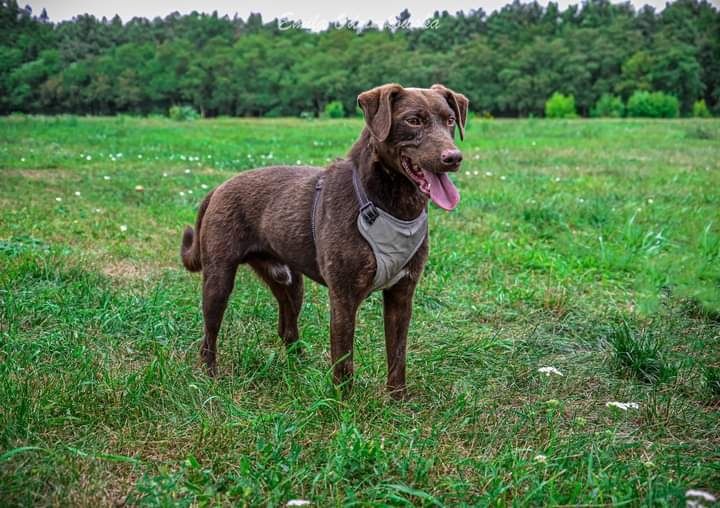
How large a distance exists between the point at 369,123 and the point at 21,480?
2.10 meters

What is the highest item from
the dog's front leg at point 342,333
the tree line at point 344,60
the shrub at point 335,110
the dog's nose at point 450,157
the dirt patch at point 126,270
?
the tree line at point 344,60

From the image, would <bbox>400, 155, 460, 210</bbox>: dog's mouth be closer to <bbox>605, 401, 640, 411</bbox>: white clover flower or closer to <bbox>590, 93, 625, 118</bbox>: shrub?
<bbox>605, 401, 640, 411</bbox>: white clover flower

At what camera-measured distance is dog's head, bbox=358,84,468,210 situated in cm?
314

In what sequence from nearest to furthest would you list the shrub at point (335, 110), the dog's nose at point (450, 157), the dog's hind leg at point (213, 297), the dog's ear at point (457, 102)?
the dog's nose at point (450, 157), the dog's ear at point (457, 102), the dog's hind leg at point (213, 297), the shrub at point (335, 110)

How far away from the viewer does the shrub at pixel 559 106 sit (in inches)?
1652

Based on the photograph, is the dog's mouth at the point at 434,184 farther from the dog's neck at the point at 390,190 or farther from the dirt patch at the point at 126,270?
the dirt patch at the point at 126,270

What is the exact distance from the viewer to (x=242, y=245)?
13.0 ft

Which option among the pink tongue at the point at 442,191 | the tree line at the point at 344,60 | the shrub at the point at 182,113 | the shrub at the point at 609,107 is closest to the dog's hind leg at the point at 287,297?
the pink tongue at the point at 442,191

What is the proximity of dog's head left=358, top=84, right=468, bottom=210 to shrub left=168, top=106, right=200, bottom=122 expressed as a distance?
24.5 meters

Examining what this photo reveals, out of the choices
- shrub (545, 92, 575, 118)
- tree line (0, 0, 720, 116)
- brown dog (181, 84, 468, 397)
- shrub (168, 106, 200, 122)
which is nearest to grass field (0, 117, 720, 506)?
brown dog (181, 84, 468, 397)

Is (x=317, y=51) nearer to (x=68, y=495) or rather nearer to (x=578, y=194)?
(x=578, y=194)

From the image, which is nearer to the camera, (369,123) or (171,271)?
(369,123)

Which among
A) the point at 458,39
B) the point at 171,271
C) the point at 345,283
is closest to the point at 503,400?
the point at 345,283

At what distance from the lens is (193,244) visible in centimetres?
438
